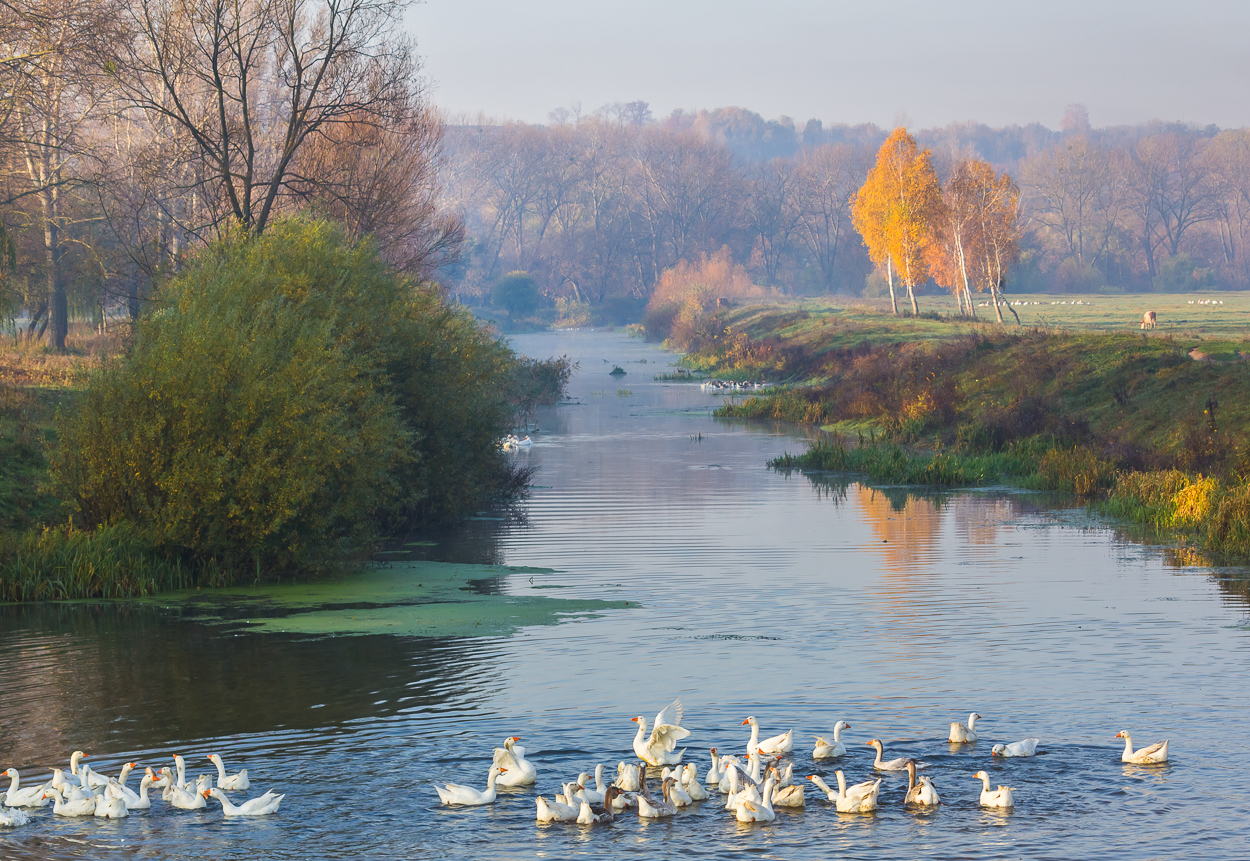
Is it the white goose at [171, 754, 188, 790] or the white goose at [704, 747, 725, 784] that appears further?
the white goose at [704, 747, 725, 784]

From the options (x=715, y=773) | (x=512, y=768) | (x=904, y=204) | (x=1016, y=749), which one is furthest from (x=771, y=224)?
(x=512, y=768)

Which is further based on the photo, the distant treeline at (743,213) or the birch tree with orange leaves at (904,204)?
the distant treeline at (743,213)

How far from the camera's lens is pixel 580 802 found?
36.9 feet

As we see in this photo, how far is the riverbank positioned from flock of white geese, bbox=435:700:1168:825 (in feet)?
47.6

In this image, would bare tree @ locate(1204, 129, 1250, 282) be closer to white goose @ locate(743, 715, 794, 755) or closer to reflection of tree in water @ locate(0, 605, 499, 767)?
reflection of tree in water @ locate(0, 605, 499, 767)

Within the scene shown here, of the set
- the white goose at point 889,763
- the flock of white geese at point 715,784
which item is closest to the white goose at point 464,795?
the flock of white geese at point 715,784

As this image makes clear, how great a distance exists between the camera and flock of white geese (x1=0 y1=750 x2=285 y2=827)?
36.9 feet

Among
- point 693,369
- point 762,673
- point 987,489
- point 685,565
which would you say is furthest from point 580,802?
point 693,369

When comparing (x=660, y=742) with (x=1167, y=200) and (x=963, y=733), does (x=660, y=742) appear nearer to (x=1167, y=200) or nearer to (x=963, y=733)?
(x=963, y=733)

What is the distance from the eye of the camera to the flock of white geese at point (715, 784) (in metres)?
11.3

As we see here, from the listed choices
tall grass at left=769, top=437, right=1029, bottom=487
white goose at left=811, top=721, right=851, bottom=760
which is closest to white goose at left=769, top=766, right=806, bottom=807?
white goose at left=811, top=721, right=851, bottom=760

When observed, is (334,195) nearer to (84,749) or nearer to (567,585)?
(567,585)

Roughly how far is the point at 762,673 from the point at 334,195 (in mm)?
24752

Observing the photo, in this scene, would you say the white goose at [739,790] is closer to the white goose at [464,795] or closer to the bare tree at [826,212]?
the white goose at [464,795]
